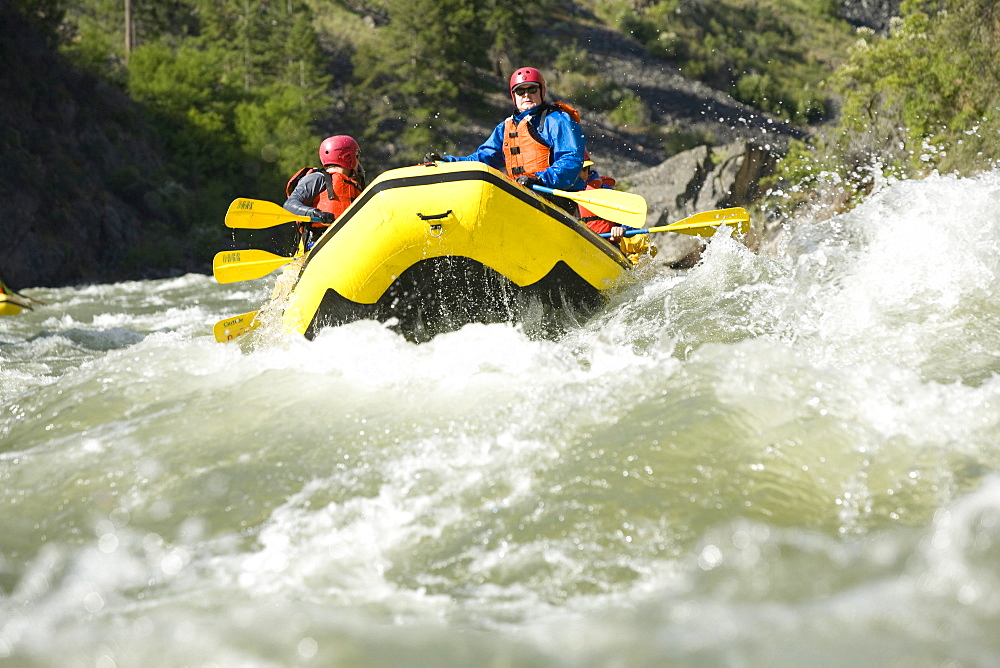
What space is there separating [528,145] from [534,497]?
3293 mm

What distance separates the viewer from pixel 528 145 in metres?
5.12

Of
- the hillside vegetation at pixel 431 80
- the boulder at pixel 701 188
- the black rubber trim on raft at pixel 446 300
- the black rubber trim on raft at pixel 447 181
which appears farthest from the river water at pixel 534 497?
the hillside vegetation at pixel 431 80

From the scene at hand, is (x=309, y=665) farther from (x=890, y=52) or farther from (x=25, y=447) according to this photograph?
(x=890, y=52)

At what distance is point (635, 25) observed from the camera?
40.9 m

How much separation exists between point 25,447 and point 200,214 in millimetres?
18050

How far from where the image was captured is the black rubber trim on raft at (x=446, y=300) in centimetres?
405

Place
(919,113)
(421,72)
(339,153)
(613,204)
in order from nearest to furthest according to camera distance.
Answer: (613,204) → (339,153) → (919,113) → (421,72)

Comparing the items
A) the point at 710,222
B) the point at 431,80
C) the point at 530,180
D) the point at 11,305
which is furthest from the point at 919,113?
the point at 431,80

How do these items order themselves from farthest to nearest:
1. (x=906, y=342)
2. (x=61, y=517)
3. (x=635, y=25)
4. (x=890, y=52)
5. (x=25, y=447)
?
(x=635, y=25), (x=890, y=52), (x=906, y=342), (x=25, y=447), (x=61, y=517)

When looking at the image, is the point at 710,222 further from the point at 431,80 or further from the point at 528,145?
the point at 431,80

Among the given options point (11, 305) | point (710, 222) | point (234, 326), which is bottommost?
point (11, 305)

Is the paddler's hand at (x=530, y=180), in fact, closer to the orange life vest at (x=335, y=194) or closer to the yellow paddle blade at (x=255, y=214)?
the orange life vest at (x=335, y=194)

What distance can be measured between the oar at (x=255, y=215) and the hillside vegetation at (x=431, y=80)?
22.8ft

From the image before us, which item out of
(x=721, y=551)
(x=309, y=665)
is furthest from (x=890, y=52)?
(x=309, y=665)
